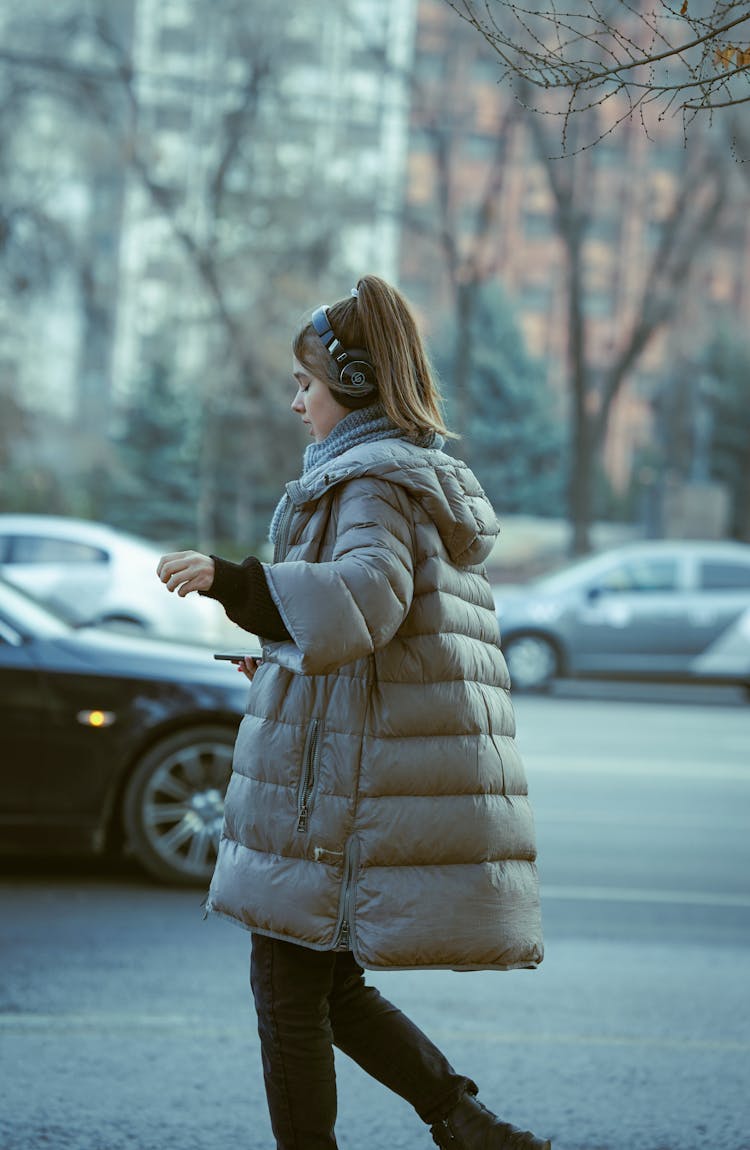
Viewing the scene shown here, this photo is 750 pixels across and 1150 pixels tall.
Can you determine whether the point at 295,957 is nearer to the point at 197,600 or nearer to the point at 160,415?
the point at 197,600

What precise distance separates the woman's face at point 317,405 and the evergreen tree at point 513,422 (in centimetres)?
4507

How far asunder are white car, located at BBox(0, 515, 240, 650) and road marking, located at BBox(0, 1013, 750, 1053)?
10.1 metres

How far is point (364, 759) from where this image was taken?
304 cm

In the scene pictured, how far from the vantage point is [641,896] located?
7578mm

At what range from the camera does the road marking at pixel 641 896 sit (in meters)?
7.48

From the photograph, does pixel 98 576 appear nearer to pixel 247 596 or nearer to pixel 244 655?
pixel 244 655

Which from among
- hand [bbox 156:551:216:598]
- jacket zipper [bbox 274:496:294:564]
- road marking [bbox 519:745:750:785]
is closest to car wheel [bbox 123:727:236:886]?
jacket zipper [bbox 274:496:294:564]

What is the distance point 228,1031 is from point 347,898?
7.03ft

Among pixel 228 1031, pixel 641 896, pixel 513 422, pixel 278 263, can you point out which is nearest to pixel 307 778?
pixel 228 1031

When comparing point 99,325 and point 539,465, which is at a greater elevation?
point 539,465

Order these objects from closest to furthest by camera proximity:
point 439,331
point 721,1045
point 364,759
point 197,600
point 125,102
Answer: point 364,759 → point 721,1045 → point 197,600 → point 125,102 → point 439,331

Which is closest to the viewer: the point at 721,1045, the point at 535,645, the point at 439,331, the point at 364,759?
the point at 364,759

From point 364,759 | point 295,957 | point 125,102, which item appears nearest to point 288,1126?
point 295,957

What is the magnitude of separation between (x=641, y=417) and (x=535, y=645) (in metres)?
56.6
